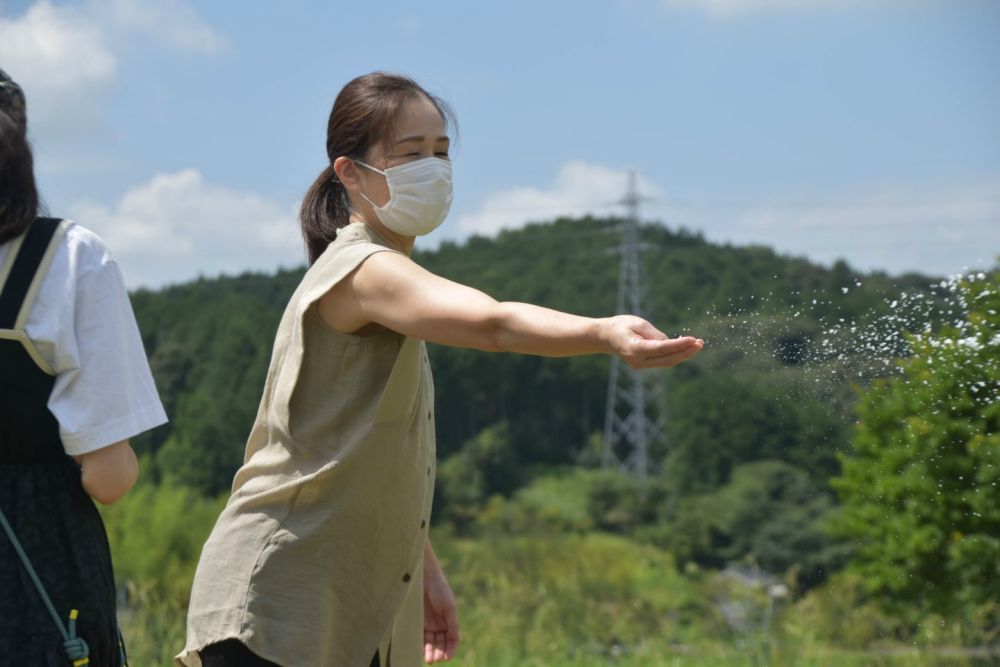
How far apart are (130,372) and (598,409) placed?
42313 mm

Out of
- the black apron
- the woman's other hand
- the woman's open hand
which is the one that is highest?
the woman's open hand

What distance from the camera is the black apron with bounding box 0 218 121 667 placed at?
2.03 metres

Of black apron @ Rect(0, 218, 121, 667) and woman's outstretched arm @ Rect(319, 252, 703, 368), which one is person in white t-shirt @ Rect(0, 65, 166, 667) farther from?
woman's outstretched arm @ Rect(319, 252, 703, 368)

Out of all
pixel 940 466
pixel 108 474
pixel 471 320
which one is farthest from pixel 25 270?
pixel 940 466

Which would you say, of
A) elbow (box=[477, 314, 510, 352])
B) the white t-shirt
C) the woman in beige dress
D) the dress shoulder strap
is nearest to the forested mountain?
elbow (box=[477, 314, 510, 352])

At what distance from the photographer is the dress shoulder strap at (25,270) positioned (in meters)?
2.02

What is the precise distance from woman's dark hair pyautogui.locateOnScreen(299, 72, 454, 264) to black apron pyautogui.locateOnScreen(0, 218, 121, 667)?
22.6 inches

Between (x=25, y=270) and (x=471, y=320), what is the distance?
741mm

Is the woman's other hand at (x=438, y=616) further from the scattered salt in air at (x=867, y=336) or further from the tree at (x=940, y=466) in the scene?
the tree at (x=940, y=466)

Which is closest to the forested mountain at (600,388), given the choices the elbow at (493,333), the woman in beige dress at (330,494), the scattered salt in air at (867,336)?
the scattered salt in air at (867,336)

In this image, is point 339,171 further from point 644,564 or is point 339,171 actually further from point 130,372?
point 644,564

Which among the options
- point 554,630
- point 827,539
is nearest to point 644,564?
point 827,539

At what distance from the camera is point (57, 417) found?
206 cm

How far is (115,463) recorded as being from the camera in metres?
2.11
